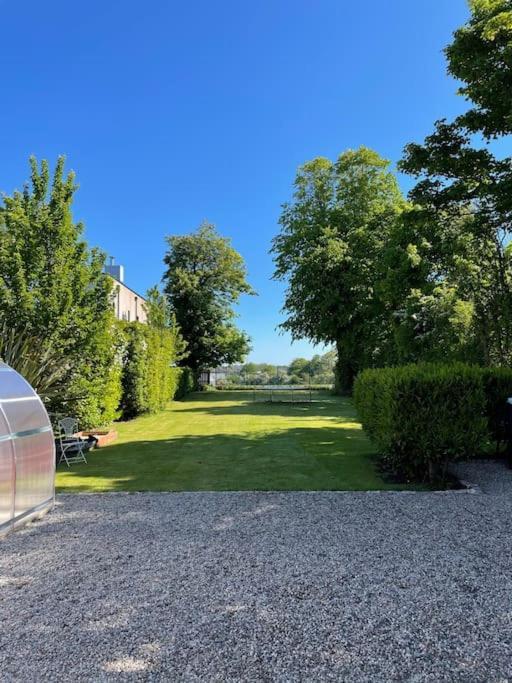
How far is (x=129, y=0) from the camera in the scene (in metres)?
9.66

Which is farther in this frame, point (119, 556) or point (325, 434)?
point (325, 434)

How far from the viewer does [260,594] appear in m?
3.03

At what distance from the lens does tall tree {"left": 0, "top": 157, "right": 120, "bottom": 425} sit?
27.2 feet

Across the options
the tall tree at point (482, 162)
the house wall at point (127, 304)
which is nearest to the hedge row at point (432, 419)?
the tall tree at point (482, 162)

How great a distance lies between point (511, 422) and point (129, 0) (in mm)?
11997

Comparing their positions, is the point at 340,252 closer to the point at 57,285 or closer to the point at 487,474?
the point at 57,285

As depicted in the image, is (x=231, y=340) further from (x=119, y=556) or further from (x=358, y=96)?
(x=119, y=556)

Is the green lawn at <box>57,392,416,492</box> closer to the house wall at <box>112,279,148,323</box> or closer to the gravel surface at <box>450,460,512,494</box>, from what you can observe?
the gravel surface at <box>450,460,512,494</box>

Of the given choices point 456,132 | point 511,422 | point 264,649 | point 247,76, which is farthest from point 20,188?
point 511,422

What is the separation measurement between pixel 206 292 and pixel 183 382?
896 centimetres

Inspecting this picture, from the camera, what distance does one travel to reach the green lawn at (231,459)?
6.28 meters

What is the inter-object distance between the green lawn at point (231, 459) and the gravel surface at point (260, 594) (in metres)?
1.21

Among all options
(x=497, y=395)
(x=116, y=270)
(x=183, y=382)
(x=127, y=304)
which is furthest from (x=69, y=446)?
(x=116, y=270)

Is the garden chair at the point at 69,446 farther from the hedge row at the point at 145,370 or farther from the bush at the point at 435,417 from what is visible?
the bush at the point at 435,417
